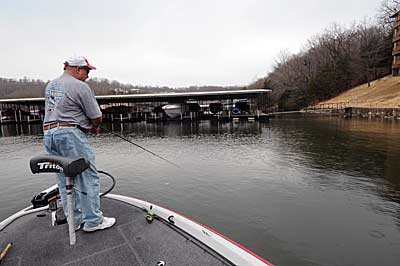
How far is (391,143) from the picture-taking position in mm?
11227

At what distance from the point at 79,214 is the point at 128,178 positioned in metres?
5.27

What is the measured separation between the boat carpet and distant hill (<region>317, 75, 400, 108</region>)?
33.7m

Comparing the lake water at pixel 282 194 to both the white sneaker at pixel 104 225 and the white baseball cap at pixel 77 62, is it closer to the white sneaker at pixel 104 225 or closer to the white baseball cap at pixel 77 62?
the white sneaker at pixel 104 225

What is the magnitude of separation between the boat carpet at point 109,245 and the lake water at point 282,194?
2.04 metres

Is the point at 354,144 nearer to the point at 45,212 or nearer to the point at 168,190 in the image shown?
the point at 168,190

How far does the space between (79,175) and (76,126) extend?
436 mm

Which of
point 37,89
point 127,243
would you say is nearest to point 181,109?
point 127,243

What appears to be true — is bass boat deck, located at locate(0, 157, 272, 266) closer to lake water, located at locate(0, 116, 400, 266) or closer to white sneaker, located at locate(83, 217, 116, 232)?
white sneaker, located at locate(83, 217, 116, 232)

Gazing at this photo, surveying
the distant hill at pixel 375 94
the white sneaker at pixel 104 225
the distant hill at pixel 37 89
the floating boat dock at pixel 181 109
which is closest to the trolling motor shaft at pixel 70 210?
the white sneaker at pixel 104 225

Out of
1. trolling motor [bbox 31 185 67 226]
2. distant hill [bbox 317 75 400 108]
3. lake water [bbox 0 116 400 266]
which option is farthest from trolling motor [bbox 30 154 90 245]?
distant hill [bbox 317 75 400 108]

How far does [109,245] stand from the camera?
1942 millimetres

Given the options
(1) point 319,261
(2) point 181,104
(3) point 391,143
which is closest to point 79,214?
(1) point 319,261

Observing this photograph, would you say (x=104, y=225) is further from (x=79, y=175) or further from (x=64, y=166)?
(x=64, y=166)

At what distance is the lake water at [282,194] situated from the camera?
3.65 meters
